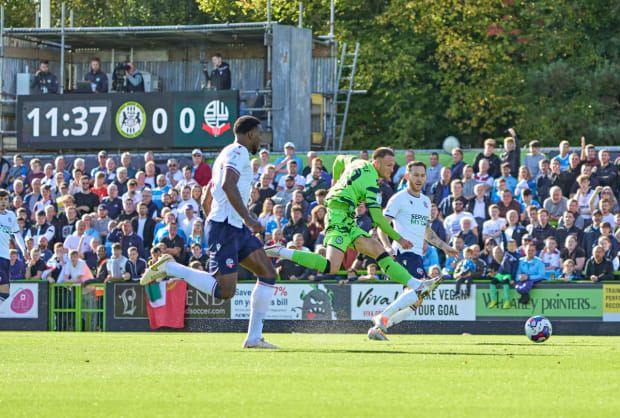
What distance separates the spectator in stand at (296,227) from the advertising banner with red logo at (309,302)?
1021mm

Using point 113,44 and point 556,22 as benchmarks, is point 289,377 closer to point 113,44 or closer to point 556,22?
point 113,44

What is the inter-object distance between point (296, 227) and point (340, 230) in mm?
9250

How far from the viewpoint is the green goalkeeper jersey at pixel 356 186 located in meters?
13.5

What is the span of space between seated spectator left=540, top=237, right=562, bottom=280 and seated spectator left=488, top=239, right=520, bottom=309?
0.53 metres

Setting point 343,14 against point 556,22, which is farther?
point 343,14

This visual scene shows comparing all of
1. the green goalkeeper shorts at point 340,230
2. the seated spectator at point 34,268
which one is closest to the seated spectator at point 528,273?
the green goalkeeper shorts at point 340,230

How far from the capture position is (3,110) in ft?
106

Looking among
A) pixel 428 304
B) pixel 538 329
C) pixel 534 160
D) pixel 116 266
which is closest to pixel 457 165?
pixel 534 160

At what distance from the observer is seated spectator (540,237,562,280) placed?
2080 cm

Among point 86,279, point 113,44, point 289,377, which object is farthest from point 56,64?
point 289,377

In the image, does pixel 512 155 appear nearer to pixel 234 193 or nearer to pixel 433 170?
pixel 433 170

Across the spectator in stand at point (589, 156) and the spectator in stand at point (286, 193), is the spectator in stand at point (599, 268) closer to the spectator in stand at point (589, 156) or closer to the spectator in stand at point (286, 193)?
the spectator in stand at point (589, 156)

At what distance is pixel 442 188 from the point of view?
23719mm

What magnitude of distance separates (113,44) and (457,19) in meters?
13.8
